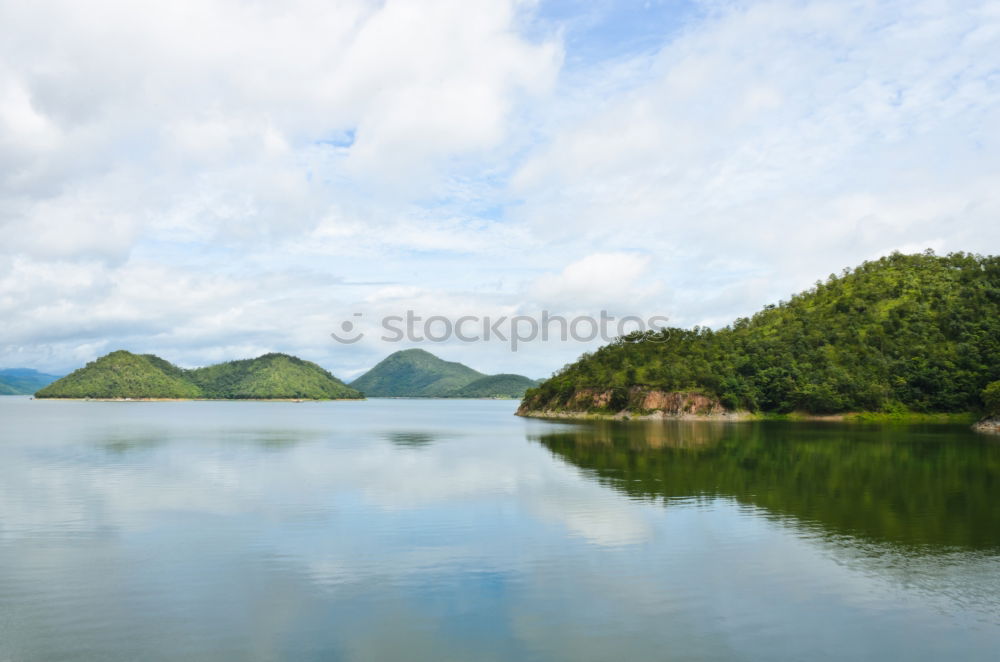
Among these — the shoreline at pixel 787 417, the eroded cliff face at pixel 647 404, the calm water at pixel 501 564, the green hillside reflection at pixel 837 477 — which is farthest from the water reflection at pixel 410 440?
the eroded cliff face at pixel 647 404

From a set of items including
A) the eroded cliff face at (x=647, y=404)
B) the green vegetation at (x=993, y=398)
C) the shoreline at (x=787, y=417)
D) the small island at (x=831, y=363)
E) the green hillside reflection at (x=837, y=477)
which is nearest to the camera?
the green hillside reflection at (x=837, y=477)

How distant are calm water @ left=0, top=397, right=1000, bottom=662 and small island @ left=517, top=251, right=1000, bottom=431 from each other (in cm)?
8929

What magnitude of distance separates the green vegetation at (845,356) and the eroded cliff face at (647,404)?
2.92ft

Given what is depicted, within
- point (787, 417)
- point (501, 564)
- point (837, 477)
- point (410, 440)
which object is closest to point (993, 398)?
point (787, 417)

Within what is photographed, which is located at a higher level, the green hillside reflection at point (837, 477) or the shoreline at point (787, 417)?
the shoreline at point (787, 417)

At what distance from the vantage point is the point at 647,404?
139m

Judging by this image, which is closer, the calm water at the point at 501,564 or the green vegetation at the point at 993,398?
the calm water at the point at 501,564

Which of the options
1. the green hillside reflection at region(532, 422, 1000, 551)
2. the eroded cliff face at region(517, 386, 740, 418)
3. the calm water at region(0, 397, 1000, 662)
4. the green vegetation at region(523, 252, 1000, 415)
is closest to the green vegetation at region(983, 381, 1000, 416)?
the green hillside reflection at region(532, 422, 1000, 551)

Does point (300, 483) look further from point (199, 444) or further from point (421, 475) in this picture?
point (199, 444)

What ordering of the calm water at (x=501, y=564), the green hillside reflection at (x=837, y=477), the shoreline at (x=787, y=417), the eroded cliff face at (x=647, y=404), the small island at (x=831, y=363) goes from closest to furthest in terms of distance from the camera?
the calm water at (x=501, y=564) < the green hillside reflection at (x=837, y=477) < the shoreline at (x=787, y=417) < the small island at (x=831, y=363) < the eroded cliff face at (x=647, y=404)

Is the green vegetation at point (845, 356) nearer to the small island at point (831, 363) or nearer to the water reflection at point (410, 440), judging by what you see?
the small island at point (831, 363)

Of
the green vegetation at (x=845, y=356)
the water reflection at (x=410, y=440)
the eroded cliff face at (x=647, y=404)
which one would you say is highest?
the green vegetation at (x=845, y=356)

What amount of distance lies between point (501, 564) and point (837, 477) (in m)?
32.2

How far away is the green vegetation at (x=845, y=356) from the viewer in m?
128
